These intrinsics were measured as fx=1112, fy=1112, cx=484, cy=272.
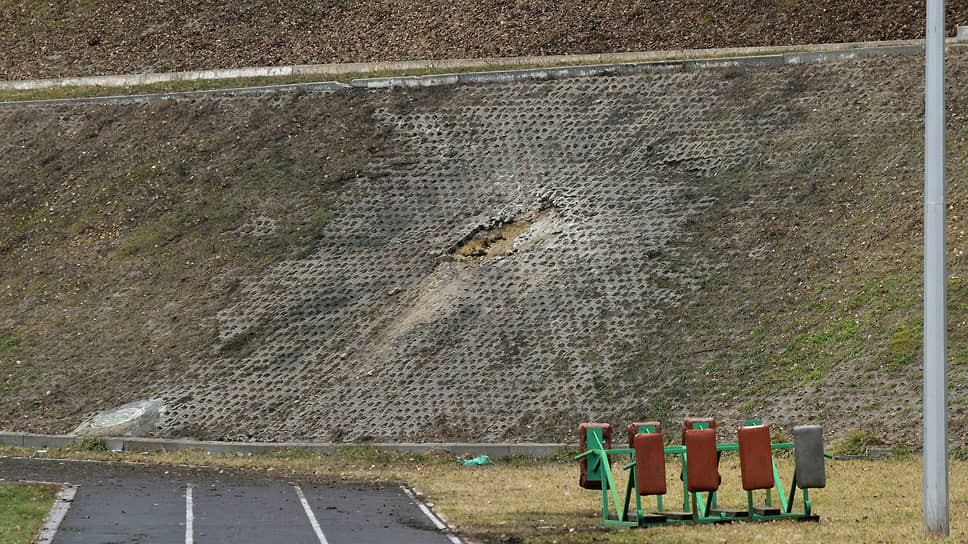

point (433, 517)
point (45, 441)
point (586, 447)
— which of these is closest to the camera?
point (433, 517)

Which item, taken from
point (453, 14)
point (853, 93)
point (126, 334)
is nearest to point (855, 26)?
point (853, 93)

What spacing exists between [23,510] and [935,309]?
1028 cm

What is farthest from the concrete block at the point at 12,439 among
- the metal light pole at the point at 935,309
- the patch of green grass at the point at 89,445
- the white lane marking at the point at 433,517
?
the metal light pole at the point at 935,309

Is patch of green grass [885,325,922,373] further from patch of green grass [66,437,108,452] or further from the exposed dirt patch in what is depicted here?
patch of green grass [66,437,108,452]

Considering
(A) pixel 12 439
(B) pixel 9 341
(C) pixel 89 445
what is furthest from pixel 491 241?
(B) pixel 9 341

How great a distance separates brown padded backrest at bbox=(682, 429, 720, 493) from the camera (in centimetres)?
1165

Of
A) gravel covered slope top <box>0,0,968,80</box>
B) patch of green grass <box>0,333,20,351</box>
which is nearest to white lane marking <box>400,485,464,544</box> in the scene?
patch of green grass <box>0,333,20,351</box>

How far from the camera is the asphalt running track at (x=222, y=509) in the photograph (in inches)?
455

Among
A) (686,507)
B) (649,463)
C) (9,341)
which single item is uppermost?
(9,341)

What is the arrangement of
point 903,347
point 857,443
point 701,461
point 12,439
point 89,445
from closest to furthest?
point 701,461, point 857,443, point 903,347, point 89,445, point 12,439

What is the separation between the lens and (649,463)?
1168 cm

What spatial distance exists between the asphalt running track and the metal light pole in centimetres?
475

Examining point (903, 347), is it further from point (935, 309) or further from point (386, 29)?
point (386, 29)

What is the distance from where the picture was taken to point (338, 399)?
20203mm
